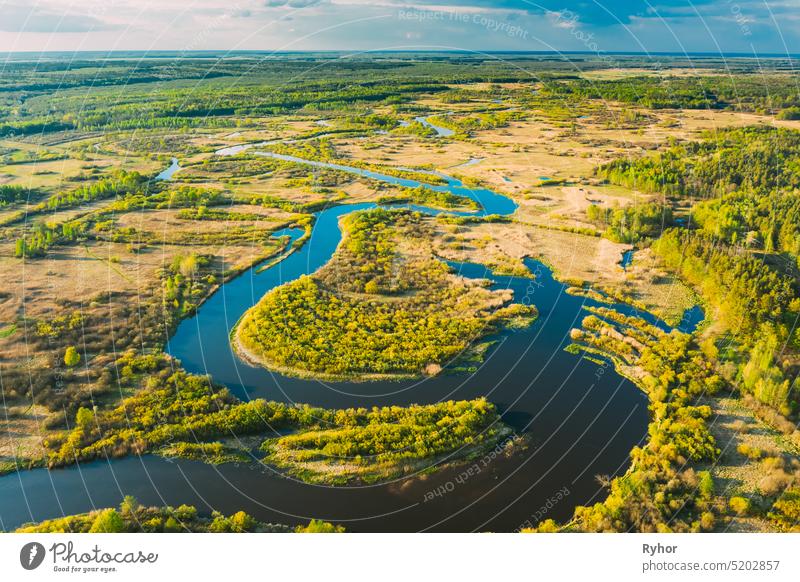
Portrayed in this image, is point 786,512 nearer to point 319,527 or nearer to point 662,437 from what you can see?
point 662,437

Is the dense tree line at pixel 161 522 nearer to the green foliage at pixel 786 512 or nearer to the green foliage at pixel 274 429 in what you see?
the green foliage at pixel 274 429

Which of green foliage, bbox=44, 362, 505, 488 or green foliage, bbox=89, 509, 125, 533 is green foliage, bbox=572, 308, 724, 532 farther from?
green foliage, bbox=89, 509, 125, 533

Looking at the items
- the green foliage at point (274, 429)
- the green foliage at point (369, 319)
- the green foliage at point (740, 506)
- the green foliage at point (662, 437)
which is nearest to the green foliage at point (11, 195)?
the green foliage at point (369, 319)

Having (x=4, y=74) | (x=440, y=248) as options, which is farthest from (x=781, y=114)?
(x=4, y=74)

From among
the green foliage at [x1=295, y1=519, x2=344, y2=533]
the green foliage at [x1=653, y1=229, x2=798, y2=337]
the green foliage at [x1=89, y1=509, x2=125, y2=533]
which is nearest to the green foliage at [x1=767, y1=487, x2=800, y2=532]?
the green foliage at [x1=653, y1=229, x2=798, y2=337]

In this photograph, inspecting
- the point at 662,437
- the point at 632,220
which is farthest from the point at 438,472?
the point at 632,220

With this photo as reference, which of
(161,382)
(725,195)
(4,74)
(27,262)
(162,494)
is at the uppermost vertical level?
(4,74)

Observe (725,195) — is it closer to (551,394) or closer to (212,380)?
(551,394)

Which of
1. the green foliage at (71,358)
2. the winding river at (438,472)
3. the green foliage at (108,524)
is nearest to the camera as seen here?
the green foliage at (108,524)

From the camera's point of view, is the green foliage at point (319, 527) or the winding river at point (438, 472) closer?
the green foliage at point (319, 527)
